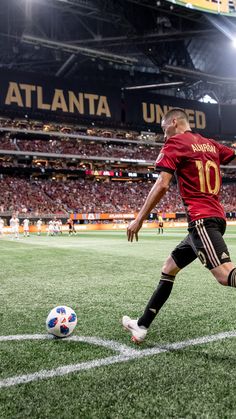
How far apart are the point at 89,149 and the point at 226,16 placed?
1248 inches

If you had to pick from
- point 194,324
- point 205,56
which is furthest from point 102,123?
point 194,324

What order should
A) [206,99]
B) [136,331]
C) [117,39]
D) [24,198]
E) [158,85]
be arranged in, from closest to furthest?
1. [136,331]
2. [117,39]
3. [24,198]
4. [158,85]
5. [206,99]

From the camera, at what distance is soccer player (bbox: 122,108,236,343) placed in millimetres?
3629

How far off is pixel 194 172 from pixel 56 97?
5475 centimetres

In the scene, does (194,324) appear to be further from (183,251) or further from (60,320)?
(60,320)

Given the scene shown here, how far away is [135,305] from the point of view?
6.25 m

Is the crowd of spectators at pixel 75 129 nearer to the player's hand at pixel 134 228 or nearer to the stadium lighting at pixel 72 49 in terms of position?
the stadium lighting at pixel 72 49

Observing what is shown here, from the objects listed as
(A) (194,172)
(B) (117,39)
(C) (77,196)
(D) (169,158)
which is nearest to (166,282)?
(A) (194,172)

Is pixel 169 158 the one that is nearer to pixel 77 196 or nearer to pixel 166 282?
pixel 166 282

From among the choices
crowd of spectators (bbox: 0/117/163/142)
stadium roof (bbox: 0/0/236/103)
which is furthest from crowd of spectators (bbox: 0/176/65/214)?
stadium roof (bbox: 0/0/236/103)

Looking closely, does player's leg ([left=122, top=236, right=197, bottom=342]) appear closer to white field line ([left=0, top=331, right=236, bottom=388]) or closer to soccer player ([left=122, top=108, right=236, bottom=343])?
soccer player ([left=122, top=108, right=236, bottom=343])

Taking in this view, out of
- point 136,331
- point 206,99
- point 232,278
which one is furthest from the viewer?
point 206,99

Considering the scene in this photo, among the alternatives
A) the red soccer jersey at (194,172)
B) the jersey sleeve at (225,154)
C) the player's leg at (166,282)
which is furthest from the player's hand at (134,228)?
the jersey sleeve at (225,154)

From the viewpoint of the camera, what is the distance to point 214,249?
142 inches
